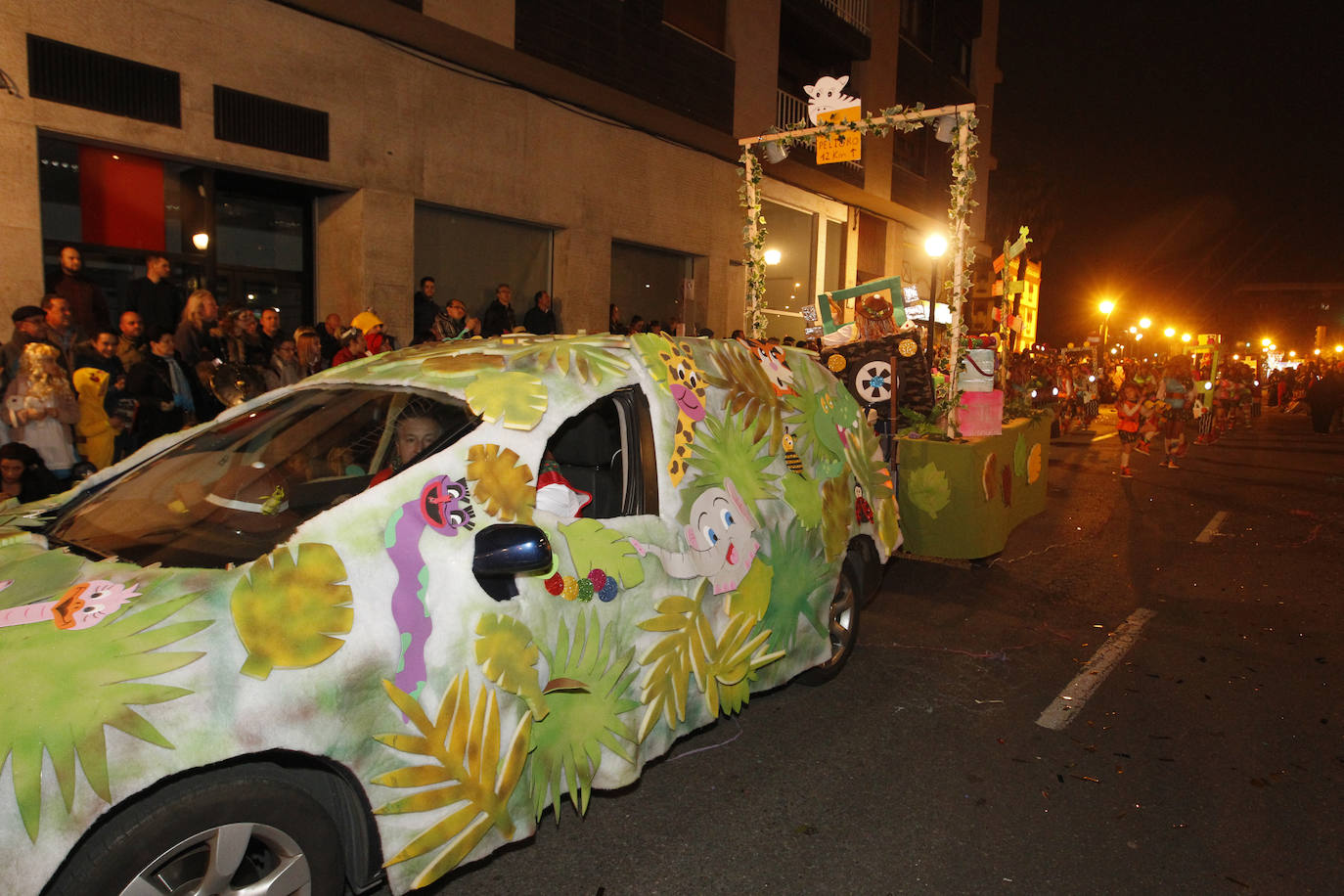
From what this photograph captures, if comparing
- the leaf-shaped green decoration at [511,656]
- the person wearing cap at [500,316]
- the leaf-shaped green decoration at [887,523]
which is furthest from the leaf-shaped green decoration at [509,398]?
the person wearing cap at [500,316]

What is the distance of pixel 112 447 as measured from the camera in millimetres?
7211

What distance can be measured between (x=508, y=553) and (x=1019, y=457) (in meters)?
7.82

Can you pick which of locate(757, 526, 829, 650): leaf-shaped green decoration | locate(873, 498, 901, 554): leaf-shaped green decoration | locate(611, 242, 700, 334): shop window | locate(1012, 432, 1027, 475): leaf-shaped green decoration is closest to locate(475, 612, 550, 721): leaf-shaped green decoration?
locate(757, 526, 829, 650): leaf-shaped green decoration

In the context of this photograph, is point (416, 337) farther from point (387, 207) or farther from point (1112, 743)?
point (1112, 743)

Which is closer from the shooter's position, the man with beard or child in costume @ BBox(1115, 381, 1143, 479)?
the man with beard

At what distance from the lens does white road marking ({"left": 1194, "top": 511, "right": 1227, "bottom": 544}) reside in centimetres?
949

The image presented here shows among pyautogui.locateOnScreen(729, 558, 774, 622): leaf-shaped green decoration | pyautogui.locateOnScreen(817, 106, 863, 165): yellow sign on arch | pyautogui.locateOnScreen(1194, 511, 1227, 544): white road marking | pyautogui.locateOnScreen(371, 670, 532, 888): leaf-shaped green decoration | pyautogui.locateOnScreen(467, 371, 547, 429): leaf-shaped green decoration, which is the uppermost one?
pyautogui.locateOnScreen(817, 106, 863, 165): yellow sign on arch

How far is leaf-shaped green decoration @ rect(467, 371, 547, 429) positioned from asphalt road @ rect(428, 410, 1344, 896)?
1.66 metres

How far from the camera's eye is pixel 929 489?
25.7 feet

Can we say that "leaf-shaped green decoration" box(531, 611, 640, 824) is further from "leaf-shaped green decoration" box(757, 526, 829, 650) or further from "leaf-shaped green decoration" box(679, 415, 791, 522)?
"leaf-shaped green decoration" box(757, 526, 829, 650)

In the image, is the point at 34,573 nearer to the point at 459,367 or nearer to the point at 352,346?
the point at 459,367

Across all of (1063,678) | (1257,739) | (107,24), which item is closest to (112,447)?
(107,24)

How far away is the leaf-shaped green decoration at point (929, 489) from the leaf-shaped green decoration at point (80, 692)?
256 inches

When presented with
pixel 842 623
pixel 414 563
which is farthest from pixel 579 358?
pixel 842 623
